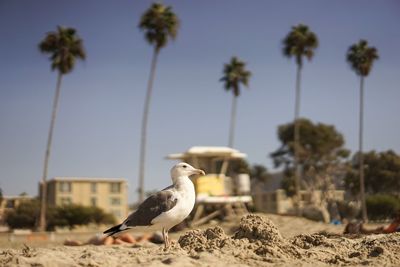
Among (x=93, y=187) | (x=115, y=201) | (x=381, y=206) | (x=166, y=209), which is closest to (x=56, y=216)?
(x=93, y=187)

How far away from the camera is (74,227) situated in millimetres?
54750

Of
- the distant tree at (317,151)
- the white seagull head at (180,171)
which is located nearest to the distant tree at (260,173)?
the distant tree at (317,151)

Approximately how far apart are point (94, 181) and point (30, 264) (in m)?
66.0

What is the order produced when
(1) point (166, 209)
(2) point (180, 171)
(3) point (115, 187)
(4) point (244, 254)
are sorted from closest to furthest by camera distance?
(4) point (244, 254) < (1) point (166, 209) < (2) point (180, 171) < (3) point (115, 187)

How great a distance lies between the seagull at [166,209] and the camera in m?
8.12

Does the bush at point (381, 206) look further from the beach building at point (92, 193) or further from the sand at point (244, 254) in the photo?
the sand at point (244, 254)

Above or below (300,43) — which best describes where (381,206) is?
below

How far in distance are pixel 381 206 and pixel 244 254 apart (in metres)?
46.5

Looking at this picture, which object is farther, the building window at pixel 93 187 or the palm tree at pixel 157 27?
the building window at pixel 93 187

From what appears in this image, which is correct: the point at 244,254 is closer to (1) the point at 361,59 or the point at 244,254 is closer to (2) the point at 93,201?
(1) the point at 361,59

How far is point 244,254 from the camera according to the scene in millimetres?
6762

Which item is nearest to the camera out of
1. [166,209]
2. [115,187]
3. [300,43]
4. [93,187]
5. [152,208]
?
[166,209]

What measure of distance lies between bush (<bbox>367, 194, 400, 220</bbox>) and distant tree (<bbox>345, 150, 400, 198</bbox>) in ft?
21.8

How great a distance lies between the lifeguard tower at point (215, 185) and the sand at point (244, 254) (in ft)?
78.5
